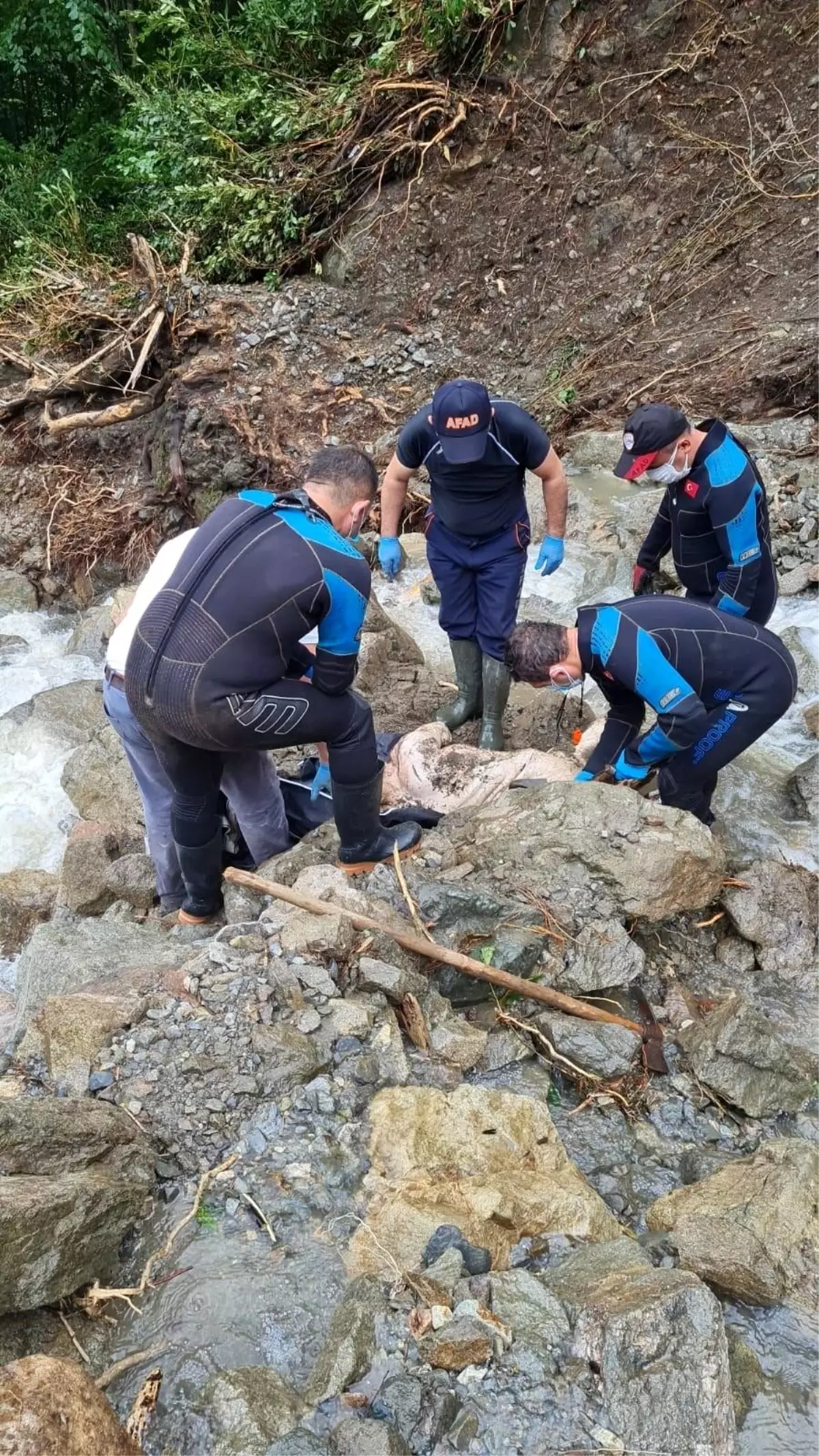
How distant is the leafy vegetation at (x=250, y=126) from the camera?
8.47 meters

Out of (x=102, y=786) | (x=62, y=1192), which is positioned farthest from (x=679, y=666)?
(x=102, y=786)

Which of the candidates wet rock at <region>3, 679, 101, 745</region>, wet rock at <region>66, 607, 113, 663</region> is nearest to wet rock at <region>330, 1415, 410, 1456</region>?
wet rock at <region>3, 679, 101, 745</region>

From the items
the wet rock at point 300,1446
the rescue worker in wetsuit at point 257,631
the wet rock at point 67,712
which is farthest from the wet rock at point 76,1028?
the wet rock at point 67,712

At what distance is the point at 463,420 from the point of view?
145 inches

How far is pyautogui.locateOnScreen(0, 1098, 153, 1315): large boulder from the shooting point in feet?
5.37

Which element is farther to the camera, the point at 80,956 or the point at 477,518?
the point at 477,518

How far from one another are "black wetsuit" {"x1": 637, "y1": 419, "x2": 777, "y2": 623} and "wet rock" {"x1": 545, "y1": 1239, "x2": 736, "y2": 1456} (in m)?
2.47

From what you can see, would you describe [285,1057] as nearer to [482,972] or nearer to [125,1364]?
[482,972]

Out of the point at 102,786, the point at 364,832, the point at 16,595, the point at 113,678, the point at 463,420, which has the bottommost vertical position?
the point at 16,595

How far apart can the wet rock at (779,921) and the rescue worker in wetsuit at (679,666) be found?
44 centimetres

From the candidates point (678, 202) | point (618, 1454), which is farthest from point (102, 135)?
point (618, 1454)

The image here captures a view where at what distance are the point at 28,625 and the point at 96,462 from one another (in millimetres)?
1683

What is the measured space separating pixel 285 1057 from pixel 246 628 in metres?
1.17

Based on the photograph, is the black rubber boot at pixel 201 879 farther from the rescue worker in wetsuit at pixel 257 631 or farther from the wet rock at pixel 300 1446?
the wet rock at pixel 300 1446
